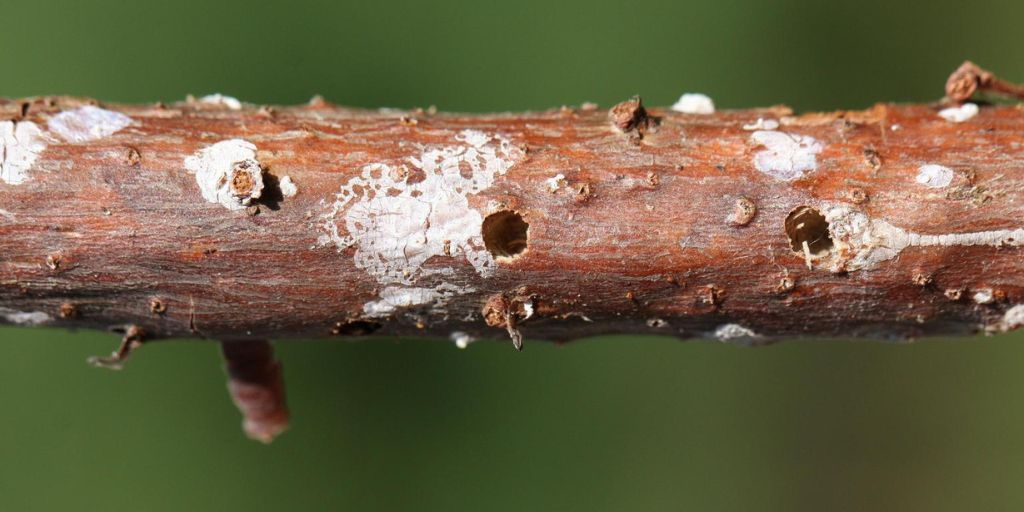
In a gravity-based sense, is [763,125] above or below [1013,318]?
above

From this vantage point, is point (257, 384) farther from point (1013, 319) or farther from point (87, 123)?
point (1013, 319)

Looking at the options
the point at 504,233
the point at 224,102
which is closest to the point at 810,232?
the point at 504,233

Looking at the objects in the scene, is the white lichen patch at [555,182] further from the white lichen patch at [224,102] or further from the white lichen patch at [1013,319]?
the white lichen patch at [1013,319]

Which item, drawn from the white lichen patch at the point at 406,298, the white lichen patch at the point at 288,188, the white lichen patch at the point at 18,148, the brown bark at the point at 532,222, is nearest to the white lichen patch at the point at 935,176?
the brown bark at the point at 532,222

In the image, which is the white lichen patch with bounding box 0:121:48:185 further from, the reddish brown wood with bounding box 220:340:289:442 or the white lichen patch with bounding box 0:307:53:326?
the reddish brown wood with bounding box 220:340:289:442

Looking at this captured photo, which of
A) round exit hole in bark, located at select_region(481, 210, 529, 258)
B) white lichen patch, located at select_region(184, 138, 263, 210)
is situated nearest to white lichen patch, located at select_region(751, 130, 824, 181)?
round exit hole in bark, located at select_region(481, 210, 529, 258)
